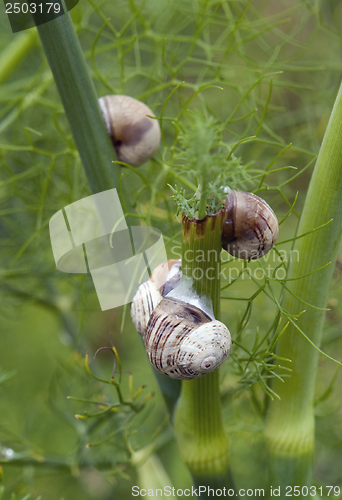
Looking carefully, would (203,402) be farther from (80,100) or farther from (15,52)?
(15,52)

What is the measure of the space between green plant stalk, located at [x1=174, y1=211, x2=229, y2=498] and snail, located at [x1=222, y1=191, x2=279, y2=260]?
0.02 m

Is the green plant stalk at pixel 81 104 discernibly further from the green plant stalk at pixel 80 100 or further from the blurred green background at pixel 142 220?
the blurred green background at pixel 142 220

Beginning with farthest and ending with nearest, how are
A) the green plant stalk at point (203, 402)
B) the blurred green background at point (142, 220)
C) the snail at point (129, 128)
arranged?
the blurred green background at point (142, 220) < the snail at point (129, 128) < the green plant stalk at point (203, 402)

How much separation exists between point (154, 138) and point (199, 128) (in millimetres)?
216

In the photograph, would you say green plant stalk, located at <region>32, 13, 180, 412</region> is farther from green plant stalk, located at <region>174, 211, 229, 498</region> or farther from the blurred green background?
the blurred green background

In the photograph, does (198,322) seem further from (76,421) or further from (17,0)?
(76,421)

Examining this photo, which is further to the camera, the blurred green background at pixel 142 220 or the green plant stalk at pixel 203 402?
the blurred green background at pixel 142 220

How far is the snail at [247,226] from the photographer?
11.1 inches

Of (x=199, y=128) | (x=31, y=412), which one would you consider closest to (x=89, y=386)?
(x=31, y=412)

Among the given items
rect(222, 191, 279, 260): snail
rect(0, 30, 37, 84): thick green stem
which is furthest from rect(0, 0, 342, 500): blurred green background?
rect(222, 191, 279, 260): snail

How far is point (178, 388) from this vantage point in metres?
0.40

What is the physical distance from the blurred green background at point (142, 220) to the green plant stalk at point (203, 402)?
19cm

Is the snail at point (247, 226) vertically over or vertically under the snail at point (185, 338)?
over

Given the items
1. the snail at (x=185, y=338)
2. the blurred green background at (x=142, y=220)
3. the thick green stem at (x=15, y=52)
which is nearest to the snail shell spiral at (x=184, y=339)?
the snail at (x=185, y=338)
